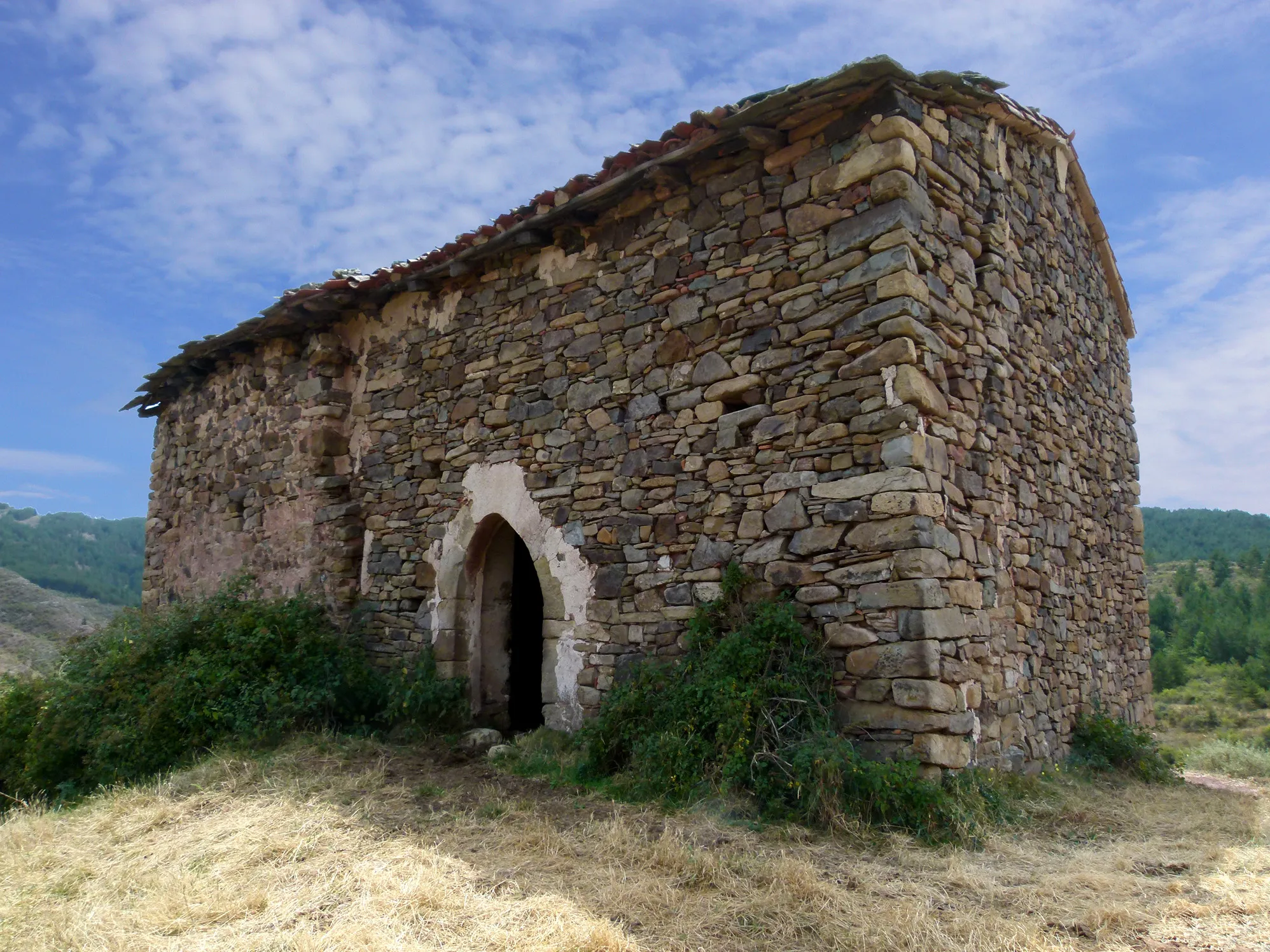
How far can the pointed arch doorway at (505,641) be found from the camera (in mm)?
7332

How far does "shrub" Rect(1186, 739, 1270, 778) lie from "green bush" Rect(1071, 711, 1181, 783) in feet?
6.65

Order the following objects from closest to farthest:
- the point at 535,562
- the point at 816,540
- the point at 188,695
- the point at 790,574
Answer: the point at 816,540 < the point at 790,574 < the point at 188,695 < the point at 535,562

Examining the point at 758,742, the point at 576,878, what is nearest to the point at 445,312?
the point at 758,742

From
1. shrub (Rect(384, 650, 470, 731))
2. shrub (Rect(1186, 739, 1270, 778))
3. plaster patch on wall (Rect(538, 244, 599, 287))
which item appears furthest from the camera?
shrub (Rect(1186, 739, 1270, 778))

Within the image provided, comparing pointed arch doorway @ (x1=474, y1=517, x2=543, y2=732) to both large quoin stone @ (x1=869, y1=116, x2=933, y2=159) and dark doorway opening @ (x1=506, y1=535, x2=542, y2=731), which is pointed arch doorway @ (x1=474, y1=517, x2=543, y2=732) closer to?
dark doorway opening @ (x1=506, y1=535, x2=542, y2=731)

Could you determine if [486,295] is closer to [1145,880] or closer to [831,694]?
[831,694]

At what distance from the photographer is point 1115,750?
20.5 ft

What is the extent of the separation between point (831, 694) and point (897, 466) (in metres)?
1.33

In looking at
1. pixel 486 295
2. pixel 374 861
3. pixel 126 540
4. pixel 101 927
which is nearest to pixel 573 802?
pixel 374 861

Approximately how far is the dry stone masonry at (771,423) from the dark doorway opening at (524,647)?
0.07 meters

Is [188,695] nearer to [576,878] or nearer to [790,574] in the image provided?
[576,878]

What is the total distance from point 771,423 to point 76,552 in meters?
45.0

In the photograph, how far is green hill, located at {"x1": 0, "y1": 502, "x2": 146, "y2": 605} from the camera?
33000 mm

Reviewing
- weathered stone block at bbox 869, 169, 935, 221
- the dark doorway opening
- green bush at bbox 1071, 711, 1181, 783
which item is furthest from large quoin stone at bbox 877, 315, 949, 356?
the dark doorway opening
